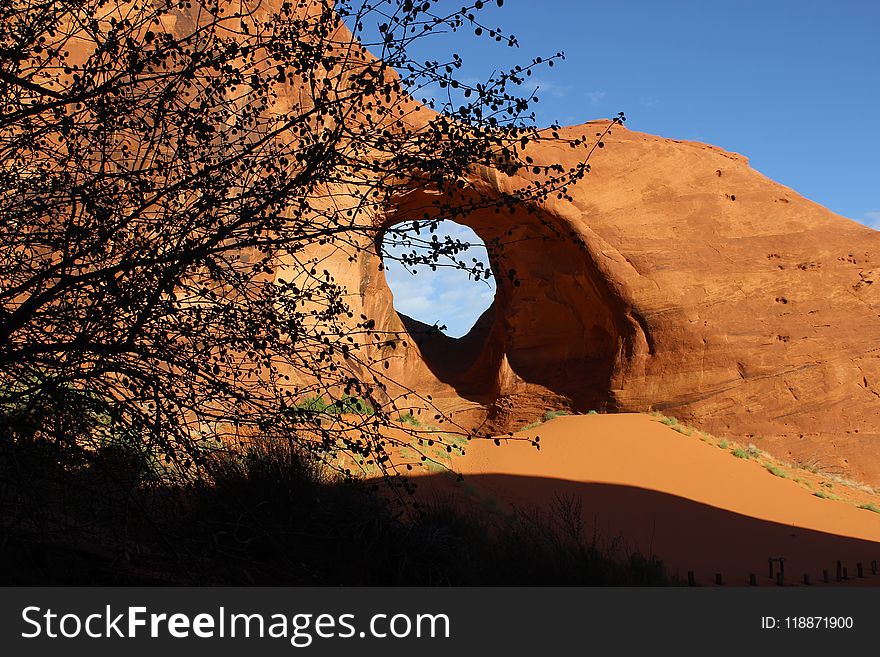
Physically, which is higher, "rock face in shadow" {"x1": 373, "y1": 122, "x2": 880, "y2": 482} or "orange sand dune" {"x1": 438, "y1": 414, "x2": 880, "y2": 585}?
"rock face in shadow" {"x1": 373, "y1": 122, "x2": 880, "y2": 482}

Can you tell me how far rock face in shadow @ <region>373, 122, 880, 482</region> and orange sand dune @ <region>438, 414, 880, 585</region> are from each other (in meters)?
2.00

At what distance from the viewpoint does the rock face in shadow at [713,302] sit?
1797 cm

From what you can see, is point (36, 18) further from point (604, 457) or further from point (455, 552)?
point (604, 457)

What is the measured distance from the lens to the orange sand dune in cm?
1143

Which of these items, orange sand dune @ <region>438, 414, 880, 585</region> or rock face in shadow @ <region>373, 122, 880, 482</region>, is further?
rock face in shadow @ <region>373, 122, 880, 482</region>

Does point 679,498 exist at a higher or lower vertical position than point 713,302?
lower

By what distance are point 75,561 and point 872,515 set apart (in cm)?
1468

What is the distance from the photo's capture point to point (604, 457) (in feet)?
49.0

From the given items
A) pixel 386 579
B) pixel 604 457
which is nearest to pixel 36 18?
pixel 386 579

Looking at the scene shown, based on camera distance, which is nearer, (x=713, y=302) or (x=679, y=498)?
(x=679, y=498)

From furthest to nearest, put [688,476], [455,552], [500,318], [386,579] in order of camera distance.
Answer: [500,318]
[688,476]
[455,552]
[386,579]

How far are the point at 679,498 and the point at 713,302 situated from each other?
668cm

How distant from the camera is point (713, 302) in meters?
18.8

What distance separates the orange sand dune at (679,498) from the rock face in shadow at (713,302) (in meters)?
2.00
